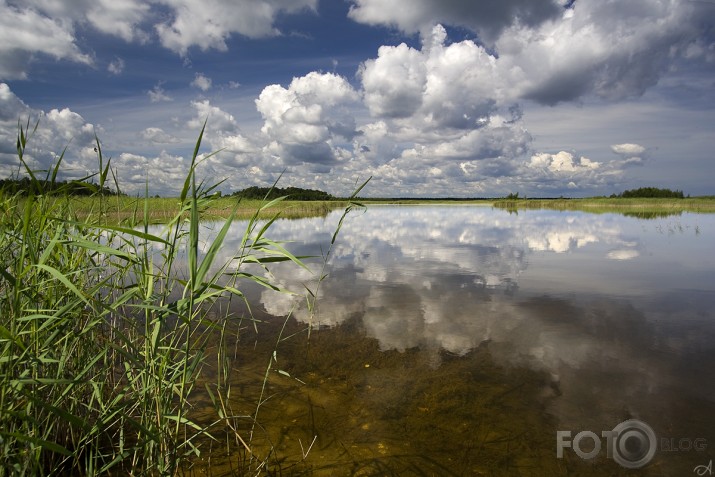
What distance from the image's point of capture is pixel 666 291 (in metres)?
8.46

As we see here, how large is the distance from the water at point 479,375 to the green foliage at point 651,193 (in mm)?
76621

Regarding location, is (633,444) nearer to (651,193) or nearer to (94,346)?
(94,346)

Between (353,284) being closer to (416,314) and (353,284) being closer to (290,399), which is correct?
(416,314)

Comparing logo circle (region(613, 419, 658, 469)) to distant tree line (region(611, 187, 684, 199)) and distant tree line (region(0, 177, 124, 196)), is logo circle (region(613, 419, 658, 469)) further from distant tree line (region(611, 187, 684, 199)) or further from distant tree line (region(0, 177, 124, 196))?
distant tree line (region(611, 187, 684, 199))

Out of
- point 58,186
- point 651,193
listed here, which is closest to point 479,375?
point 58,186

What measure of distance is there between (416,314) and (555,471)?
12.6 feet

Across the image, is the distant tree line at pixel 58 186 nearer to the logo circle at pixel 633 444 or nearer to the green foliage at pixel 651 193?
the logo circle at pixel 633 444

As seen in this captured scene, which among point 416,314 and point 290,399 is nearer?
point 290,399

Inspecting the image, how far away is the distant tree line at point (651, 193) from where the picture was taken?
2699 inches

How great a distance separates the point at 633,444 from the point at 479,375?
159cm

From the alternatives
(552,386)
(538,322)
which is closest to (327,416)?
(552,386)

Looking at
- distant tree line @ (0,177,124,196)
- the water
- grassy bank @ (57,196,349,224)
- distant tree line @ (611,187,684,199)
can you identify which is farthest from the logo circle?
distant tree line @ (611,187,684,199)

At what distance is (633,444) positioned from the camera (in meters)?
3.39

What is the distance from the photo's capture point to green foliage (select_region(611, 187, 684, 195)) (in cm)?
6856
